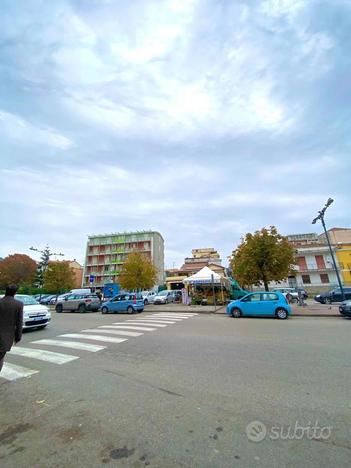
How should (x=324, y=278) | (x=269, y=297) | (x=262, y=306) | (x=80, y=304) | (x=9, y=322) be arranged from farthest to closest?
(x=324, y=278) → (x=80, y=304) → (x=269, y=297) → (x=262, y=306) → (x=9, y=322)


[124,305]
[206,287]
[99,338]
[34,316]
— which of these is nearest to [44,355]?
[99,338]

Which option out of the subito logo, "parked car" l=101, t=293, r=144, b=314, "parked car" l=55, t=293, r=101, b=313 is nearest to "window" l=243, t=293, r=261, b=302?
"parked car" l=101, t=293, r=144, b=314

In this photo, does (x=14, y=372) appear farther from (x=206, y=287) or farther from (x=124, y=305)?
(x=206, y=287)

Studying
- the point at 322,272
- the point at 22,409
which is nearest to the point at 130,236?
the point at 322,272

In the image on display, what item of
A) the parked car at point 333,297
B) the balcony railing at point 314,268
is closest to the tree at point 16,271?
the balcony railing at point 314,268

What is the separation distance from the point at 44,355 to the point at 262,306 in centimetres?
1184

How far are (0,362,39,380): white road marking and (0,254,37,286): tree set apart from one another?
5957cm

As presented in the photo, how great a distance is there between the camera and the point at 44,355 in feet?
22.6

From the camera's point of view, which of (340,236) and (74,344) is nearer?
(74,344)

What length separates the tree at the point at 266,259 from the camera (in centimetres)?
2033

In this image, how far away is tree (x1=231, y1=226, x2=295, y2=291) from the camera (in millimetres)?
20328

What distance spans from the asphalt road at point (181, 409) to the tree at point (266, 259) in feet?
46.4

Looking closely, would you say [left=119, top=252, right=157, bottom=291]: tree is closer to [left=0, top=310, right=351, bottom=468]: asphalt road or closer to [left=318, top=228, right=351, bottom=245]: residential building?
[left=0, top=310, right=351, bottom=468]: asphalt road

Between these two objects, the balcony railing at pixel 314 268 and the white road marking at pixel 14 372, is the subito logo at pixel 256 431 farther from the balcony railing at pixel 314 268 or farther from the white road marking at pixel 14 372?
the balcony railing at pixel 314 268
